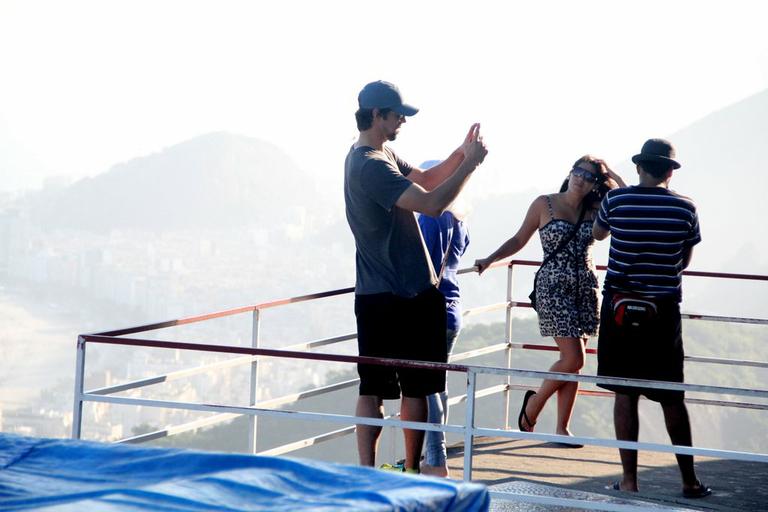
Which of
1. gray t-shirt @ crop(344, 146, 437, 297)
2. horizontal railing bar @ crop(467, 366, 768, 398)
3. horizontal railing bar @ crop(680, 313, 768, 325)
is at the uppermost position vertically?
gray t-shirt @ crop(344, 146, 437, 297)

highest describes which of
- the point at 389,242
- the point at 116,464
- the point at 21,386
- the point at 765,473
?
the point at 389,242

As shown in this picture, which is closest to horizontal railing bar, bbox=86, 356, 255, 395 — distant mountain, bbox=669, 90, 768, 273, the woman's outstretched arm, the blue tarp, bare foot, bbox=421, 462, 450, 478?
bare foot, bbox=421, 462, 450, 478

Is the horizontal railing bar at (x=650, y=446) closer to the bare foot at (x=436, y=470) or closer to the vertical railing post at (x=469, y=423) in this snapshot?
the vertical railing post at (x=469, y=423)

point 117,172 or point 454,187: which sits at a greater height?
point 117,172

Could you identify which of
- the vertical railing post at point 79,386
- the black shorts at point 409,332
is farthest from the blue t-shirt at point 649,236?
the vertical railing post at point 79,386

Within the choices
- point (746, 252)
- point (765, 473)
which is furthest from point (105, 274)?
point (765, 473)

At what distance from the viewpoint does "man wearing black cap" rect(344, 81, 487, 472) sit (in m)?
4.06

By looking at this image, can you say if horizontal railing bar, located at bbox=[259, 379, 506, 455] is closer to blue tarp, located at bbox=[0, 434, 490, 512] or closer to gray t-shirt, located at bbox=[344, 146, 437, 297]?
gray t-shirt, located at bbox=[344, 146, 437, 297]

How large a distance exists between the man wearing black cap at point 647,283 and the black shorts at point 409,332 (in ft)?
2.29

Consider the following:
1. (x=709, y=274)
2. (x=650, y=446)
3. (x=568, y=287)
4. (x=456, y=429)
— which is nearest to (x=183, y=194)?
(x=709, y=274)

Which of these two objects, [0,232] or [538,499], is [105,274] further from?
[538,499]

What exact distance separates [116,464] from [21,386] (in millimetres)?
93806

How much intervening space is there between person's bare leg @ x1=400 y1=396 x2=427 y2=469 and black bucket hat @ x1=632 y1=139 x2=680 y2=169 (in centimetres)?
131

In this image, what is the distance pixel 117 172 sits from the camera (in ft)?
408
